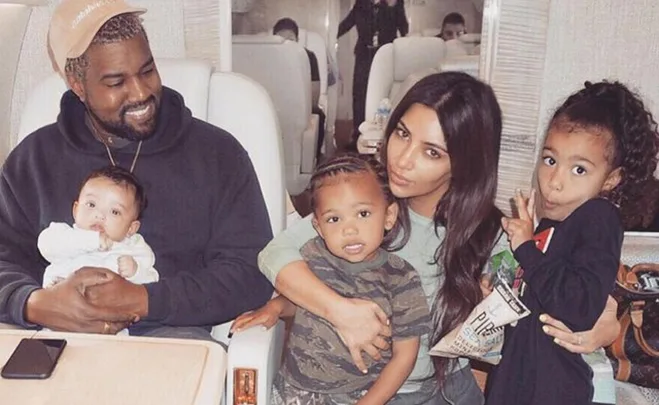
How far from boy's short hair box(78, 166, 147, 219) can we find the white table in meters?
0.37

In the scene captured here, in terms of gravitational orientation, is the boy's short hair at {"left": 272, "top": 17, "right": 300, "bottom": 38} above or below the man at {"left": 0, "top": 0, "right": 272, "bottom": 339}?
above

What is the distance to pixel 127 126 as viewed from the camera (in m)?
1.61

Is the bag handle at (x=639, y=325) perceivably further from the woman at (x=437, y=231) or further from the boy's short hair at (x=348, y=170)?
the boy's short hair at (x=348, y=170)

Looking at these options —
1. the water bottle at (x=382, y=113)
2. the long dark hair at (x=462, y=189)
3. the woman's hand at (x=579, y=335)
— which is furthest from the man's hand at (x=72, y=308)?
the water bottle at (x=382, y=113)

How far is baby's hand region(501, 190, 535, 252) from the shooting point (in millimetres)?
1388

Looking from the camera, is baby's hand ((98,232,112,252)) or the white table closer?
the white table

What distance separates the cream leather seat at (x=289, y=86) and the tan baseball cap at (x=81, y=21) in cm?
56

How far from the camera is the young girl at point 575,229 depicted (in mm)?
1337

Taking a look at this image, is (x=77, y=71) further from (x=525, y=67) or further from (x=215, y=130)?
(x=525, y=67)

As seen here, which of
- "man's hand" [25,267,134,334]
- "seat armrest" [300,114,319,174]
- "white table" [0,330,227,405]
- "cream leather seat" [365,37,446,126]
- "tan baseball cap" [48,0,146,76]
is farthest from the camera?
"seat armrest" [300,114,319,174]

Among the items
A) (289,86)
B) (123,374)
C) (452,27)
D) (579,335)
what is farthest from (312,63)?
(123,374)

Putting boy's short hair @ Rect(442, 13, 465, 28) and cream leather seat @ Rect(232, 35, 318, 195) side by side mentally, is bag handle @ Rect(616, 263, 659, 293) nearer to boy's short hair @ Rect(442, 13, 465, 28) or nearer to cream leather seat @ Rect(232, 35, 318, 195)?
boy's short hair @ Rect(442, 13, 465, 28)

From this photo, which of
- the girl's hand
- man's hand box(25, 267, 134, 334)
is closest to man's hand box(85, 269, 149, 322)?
man's hand box(25, 267, 134, 334)

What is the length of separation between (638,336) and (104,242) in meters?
1.21
